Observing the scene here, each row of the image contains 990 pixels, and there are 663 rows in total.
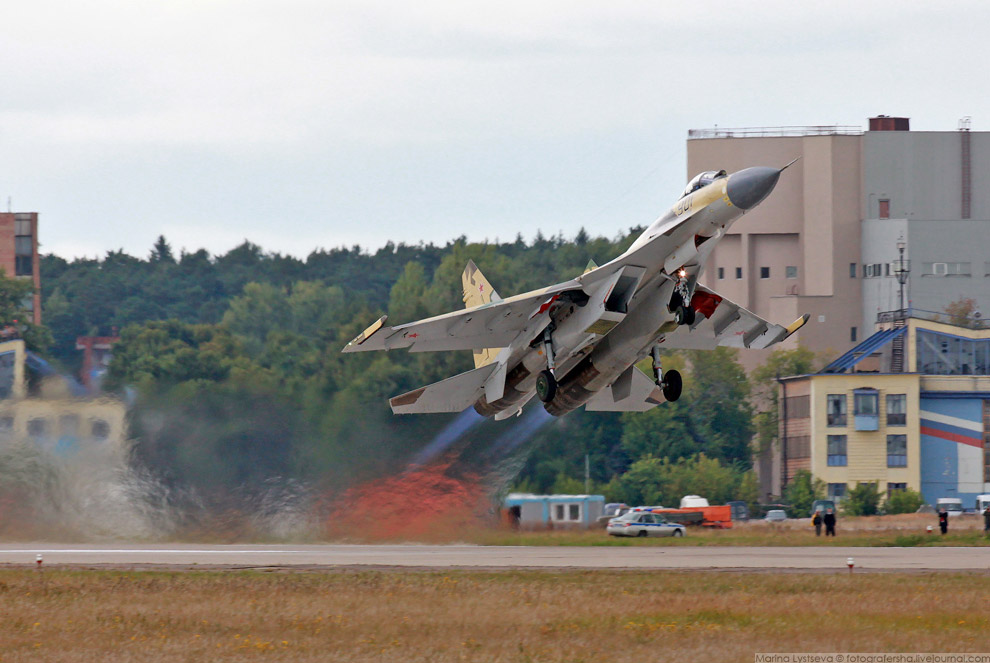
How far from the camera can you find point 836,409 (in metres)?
71.8

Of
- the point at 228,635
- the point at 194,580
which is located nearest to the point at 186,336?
the point at 194,580

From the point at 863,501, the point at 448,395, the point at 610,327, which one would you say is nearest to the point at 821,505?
the point at 863,501

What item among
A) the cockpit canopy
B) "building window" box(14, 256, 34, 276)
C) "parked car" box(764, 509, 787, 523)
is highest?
"building window" box(14, 256, 34, 276)


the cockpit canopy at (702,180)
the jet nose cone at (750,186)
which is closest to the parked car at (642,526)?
the cockpit canopy at (702,180)

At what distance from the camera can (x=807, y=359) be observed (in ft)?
283

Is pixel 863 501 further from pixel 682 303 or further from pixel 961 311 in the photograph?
pixel 682 303

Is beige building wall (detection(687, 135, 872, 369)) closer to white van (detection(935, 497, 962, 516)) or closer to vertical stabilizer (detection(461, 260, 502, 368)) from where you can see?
white van (detection(935, 497, 962, 516))

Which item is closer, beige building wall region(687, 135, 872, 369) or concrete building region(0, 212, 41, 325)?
beige building wall region(687, 135, 872, 369)

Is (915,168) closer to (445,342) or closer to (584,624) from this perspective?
(445,342)

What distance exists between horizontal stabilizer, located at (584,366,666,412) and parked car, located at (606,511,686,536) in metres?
13.6

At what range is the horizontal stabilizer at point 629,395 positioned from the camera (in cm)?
3216

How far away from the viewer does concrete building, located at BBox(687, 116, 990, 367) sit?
8906 cm

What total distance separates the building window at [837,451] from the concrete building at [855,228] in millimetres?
16979

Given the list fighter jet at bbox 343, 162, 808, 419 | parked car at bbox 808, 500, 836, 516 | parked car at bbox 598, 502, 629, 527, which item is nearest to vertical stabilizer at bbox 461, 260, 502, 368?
fighter jet at bbox 343, 162, 808, 419
